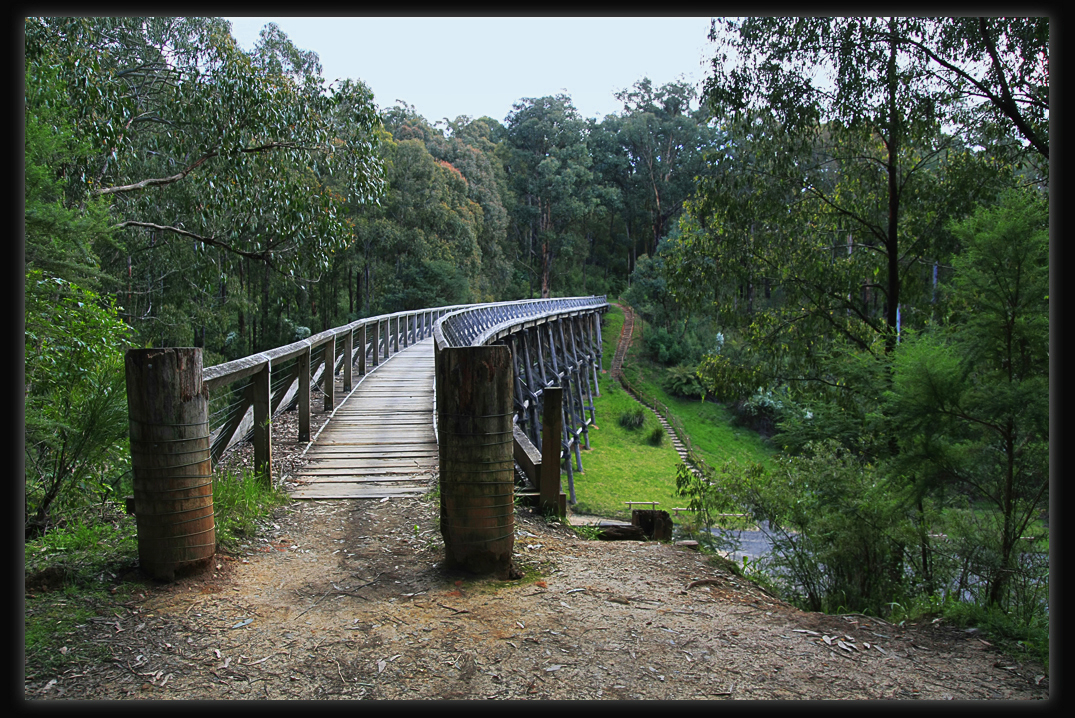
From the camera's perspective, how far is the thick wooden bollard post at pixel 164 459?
2.86 metres

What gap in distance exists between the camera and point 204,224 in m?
9.27

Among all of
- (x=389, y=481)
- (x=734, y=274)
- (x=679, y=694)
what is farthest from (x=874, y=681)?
(x=734, y=274)

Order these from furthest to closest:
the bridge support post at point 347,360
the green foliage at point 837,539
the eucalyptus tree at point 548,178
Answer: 1. the eucalyptus tree at point 548,178
2. the bridge support post at point 347,360
3. the green foliage at point 837,539

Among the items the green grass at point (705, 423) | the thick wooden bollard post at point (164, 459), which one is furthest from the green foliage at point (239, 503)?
the green grass at point (705, 423)

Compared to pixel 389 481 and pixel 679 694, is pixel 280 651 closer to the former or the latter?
pixel 679 694

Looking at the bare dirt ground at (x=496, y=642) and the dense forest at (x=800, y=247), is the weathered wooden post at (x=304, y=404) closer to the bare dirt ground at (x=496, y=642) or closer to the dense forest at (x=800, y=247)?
the dense forest at (x=800, y=247)

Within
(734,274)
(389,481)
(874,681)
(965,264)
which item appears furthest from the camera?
(734,274)

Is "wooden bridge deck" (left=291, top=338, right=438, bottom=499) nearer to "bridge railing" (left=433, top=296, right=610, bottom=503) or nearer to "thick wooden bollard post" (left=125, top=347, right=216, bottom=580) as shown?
"bridge railing" (left=433, top=296, right=610, bottom=503)

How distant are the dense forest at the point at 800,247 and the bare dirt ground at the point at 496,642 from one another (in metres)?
1.09

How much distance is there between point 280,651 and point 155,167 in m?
14.2

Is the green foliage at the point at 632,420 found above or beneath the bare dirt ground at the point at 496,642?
beneath

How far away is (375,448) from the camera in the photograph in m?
6.23

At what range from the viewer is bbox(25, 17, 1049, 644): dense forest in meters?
3.84

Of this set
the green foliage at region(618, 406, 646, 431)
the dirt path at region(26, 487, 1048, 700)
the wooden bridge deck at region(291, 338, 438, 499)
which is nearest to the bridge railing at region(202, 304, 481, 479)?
the wooden bridge deck at region(291, 338, 438, 499)
